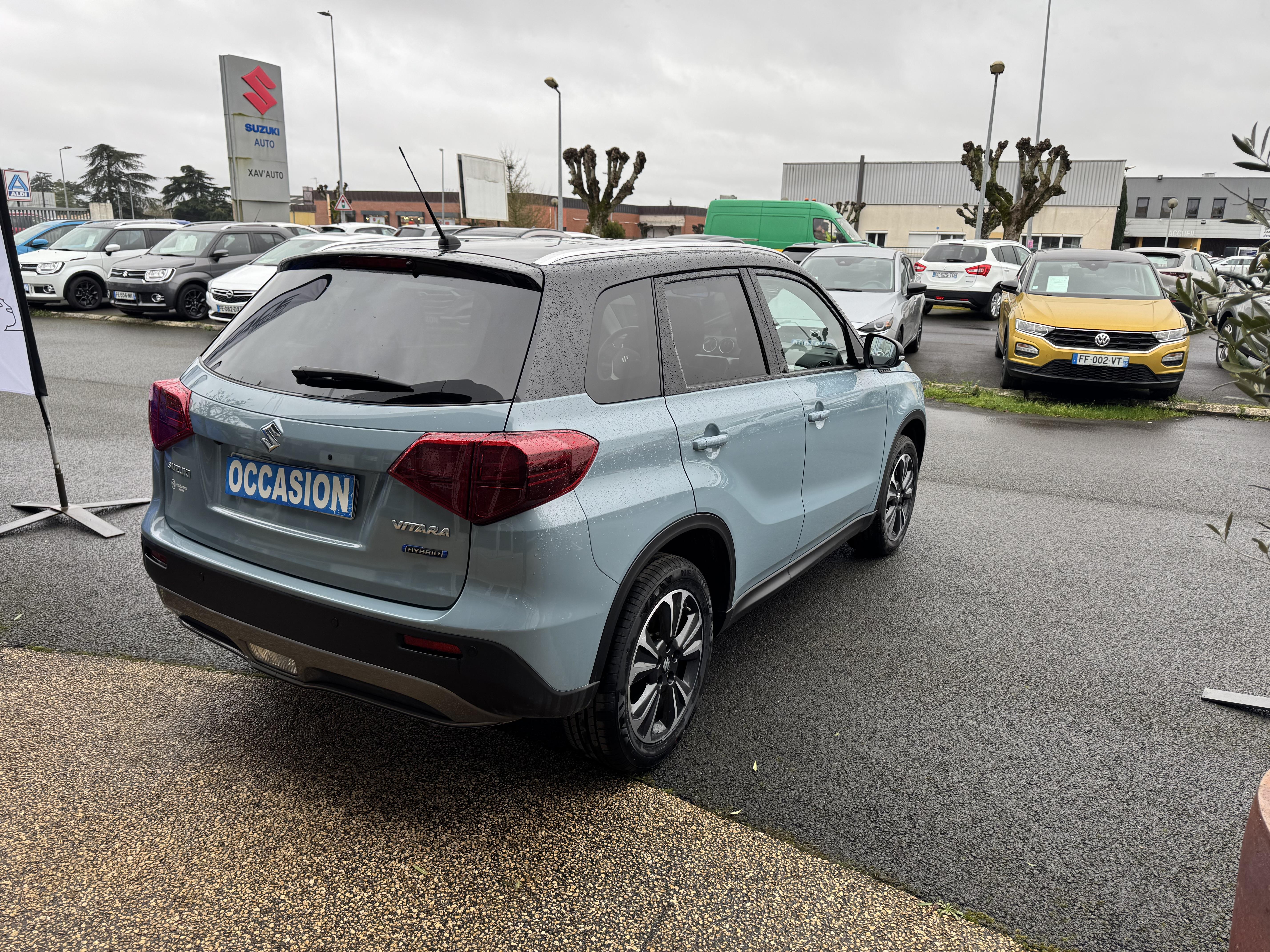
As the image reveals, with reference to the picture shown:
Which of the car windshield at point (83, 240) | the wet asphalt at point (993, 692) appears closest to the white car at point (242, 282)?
the car windshield at point (83, 240)

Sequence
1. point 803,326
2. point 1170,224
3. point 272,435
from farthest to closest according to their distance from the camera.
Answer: point 1170,224 < point 803,326 < point 272,435

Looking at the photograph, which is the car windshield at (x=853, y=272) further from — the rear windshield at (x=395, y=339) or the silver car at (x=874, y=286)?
the rear windshield at (x=395, y=339)

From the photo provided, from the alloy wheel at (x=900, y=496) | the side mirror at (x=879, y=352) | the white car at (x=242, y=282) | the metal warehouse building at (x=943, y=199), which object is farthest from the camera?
the metal warehouse building at (x=943, y=199)

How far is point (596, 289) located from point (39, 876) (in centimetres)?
232

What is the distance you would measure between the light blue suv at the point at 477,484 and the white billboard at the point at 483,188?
92.8ft

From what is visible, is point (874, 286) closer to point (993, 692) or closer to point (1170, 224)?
point (993, 692)

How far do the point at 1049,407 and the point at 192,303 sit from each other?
48.8ft

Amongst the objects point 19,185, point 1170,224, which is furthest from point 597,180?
point 1170,224

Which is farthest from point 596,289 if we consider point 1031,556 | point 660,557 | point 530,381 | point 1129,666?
point 1031,556

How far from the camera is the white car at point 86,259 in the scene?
18141mm

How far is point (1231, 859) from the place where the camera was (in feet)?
9.06

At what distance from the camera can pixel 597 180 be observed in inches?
1848

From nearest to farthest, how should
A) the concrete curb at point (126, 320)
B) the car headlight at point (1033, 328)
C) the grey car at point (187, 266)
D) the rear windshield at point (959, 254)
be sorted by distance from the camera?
the car headlight at point (1033, 328), the grey car at point (187, 266), the concrete curb at point (126, 320), the rear windshield at point (959, 254)

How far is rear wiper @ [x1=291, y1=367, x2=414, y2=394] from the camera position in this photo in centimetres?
262
